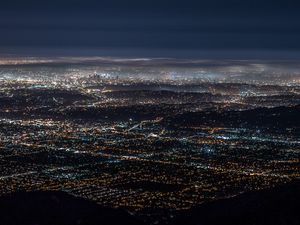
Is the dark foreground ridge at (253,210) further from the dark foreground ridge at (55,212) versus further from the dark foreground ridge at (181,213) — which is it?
the dark foreground ridge at (55,212)

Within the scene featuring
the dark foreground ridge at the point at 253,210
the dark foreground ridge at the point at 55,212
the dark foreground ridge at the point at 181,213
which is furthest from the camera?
the dark foreground ridge at the point at 55,212

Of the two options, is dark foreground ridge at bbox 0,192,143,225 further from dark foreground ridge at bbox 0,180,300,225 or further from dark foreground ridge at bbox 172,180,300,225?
dark foreground ridge at bbox 172,180,300,225

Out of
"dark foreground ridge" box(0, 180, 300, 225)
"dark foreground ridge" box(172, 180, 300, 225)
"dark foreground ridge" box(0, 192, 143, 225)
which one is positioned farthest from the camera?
"dark foreground ridge" box(0, 192, 143, 225)

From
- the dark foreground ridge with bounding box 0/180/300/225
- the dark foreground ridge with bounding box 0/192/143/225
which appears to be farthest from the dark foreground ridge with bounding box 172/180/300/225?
the dark foreground ridge with bounding box 0/192/143/225

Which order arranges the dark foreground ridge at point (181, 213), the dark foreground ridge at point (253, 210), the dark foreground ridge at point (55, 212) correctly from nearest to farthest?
the dark foreground ridge at point (253, 210), the dark foreground ridge at point (181, 213), the dark foreground ridge at point (55, 212)

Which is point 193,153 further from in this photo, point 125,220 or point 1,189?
point 125,220

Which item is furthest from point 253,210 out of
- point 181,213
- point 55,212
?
point 55,212

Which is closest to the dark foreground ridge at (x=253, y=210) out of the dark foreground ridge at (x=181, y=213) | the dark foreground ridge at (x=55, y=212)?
the dark foreground ridge at (x=181, y=213)

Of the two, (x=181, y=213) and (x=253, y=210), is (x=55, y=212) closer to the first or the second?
(x=181, y=213)
